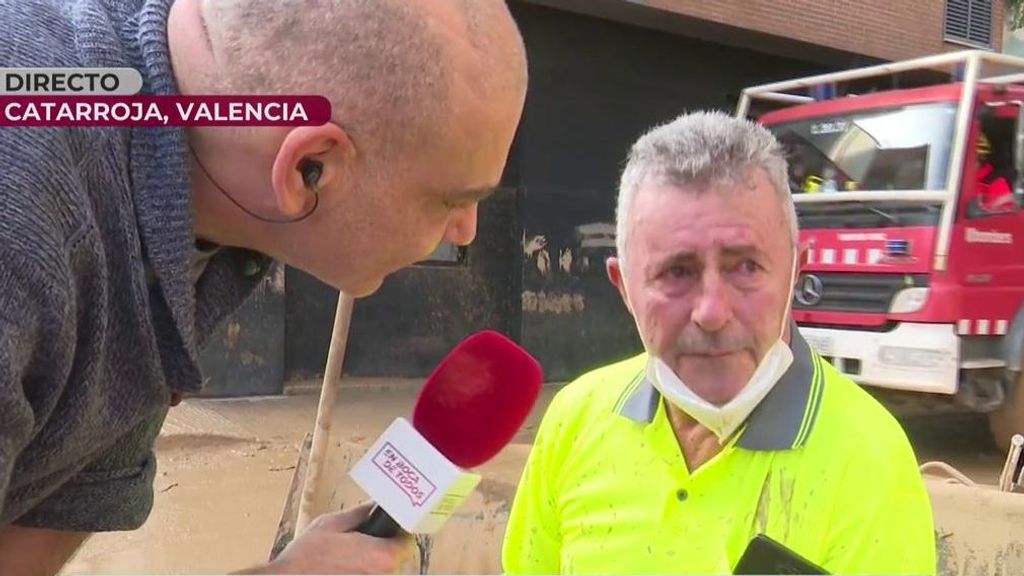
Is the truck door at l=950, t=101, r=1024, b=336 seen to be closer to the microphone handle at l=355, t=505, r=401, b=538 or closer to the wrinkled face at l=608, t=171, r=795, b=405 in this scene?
the wrinkled face at l=608, t=171, r=795, b=405

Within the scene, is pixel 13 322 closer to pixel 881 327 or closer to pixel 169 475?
pixel 169 475

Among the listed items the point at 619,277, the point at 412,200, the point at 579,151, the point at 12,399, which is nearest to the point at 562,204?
the point at 579,151

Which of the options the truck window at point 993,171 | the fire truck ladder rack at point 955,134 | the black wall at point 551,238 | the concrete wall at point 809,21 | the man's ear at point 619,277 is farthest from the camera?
the concrete wall at point 809,21

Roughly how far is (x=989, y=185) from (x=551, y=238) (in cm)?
424

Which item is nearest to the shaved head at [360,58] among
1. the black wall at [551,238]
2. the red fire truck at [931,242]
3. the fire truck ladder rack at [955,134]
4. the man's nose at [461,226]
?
the man's nose at [461,226]

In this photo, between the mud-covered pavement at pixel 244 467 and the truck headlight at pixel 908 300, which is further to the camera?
the truck headlight at pixel 908 300

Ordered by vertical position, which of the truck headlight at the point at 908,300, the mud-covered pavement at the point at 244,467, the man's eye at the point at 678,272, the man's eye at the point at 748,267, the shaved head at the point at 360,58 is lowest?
the mud-covered pavement at the point at 244,467

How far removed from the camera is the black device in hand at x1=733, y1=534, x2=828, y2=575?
4.08ft

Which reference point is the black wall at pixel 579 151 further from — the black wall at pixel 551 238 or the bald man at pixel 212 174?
the bald man at pixel 212 174

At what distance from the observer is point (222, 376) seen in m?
8.00

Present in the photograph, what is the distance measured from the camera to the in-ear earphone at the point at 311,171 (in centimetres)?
117

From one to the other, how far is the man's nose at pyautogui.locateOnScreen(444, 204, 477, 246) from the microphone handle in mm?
363

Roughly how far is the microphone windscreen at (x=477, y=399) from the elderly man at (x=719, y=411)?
15.6 inches

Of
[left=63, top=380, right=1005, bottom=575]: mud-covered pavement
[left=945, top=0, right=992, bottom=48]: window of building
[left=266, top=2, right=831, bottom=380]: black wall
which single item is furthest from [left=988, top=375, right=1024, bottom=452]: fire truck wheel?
[left=945, top=0, right=992, bottom=48]: window of building
